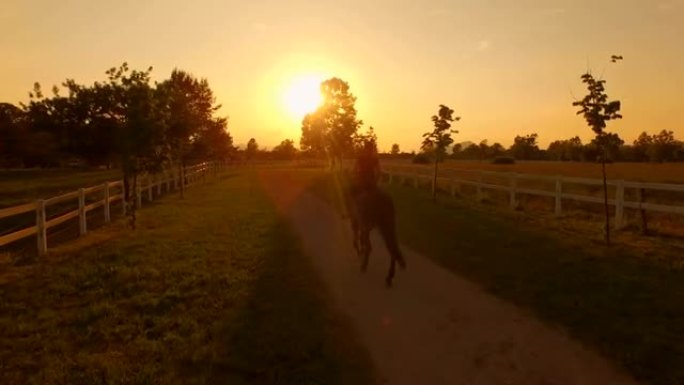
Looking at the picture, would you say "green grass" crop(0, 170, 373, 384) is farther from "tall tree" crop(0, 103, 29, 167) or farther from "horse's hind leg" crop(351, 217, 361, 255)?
"tall tree" crop(0, 103, 29, 167)

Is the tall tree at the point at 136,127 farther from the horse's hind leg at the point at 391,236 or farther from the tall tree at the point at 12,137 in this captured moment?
the tall tree at the point at 12,137

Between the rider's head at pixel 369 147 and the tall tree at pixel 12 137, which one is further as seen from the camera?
the tall tree at pixel 12 137

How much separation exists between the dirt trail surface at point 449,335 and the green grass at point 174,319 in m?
0.39

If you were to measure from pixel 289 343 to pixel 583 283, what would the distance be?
500 cm

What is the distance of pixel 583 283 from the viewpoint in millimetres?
8523

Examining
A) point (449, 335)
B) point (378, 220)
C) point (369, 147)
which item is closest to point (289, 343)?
point (449, 335)

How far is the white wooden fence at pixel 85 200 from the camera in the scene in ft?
36.1

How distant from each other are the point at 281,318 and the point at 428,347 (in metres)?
2.07

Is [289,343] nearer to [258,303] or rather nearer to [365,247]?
[258,303]

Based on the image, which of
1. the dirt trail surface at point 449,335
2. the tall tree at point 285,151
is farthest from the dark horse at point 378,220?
the tall tree at point 285,151

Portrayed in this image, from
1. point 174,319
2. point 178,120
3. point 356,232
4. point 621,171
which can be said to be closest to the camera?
point 174,319

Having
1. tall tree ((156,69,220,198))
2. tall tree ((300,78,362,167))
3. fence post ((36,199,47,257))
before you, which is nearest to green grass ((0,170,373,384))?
fence post ((36,199,47,257))

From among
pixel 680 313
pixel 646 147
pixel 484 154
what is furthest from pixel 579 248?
pixel 484 154

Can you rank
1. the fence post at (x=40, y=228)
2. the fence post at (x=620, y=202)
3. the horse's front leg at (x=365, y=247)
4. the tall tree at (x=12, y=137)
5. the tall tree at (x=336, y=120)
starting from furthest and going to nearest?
the tall tree at (x=336, y=120) → the tall tree at (x=12, y=137) → the fence post at (x=620, y=202) → the fence post at (x=40, y=228) → the horse's front leg at (x=365, y=247)
